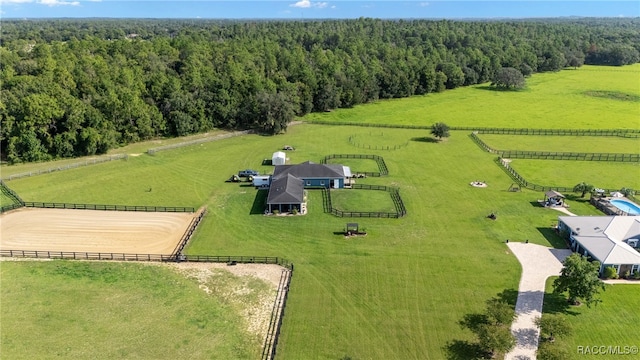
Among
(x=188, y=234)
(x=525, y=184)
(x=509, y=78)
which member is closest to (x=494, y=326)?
Result: (x=188, y=234)

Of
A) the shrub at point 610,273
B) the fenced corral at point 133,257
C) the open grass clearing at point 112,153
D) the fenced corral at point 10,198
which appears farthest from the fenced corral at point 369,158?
the fenced corral at point 10,198

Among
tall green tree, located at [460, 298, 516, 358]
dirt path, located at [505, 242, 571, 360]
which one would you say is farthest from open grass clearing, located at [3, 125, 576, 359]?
dirt path, located at [505, 242, 571, 360]

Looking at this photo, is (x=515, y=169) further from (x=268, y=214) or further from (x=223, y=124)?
(x=223, y=124)

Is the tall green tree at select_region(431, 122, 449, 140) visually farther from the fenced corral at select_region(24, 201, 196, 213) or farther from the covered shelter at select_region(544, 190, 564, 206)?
the fenced corral at select_region(24, 201, 196, 213)

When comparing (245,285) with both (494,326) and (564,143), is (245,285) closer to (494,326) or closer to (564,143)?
(494,326)

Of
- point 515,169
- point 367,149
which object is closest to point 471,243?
point 515,169
